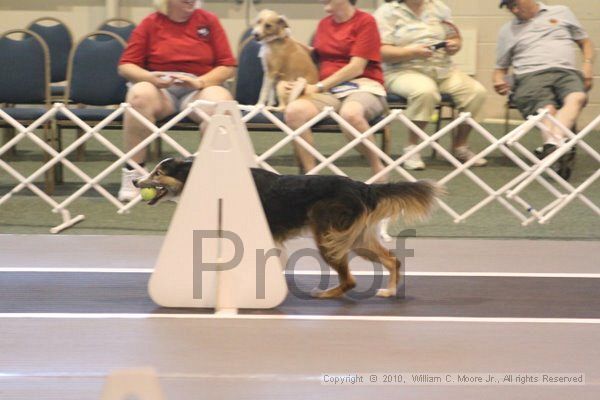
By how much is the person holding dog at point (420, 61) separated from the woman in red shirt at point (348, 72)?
2.02 ft

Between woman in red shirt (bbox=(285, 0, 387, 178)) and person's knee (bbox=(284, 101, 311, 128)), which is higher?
woman in red shirt (bbox=(285, 0, 387, 178))

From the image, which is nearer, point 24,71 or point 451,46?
point 24,71

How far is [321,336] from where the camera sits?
3287 mm

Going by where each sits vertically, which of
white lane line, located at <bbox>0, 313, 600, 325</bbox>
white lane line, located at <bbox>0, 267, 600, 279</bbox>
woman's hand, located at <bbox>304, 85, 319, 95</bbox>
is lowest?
white lane line, located at <bbox>0, 267, 600, 279</bbox>

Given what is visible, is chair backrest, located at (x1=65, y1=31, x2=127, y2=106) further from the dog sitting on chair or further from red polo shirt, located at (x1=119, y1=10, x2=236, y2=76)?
the dog sitting on chair

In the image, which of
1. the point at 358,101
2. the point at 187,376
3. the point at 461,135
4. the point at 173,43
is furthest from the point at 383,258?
the point at 461,135

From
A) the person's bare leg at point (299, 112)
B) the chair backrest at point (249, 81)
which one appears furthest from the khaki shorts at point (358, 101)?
the chair backrest at point (249, 81)

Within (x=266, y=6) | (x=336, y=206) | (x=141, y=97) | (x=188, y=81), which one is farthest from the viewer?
(x=266, y=6)

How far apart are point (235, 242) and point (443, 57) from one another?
371 centimetres

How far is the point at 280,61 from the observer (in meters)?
6.21

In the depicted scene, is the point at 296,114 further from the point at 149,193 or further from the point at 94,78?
the point at 149,193

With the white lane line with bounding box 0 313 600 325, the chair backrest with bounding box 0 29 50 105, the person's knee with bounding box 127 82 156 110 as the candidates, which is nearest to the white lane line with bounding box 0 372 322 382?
the white lane line with bounding box 0 313 600 325

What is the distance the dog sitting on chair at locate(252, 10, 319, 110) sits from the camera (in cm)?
614

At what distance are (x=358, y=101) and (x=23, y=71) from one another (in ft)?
7.55
